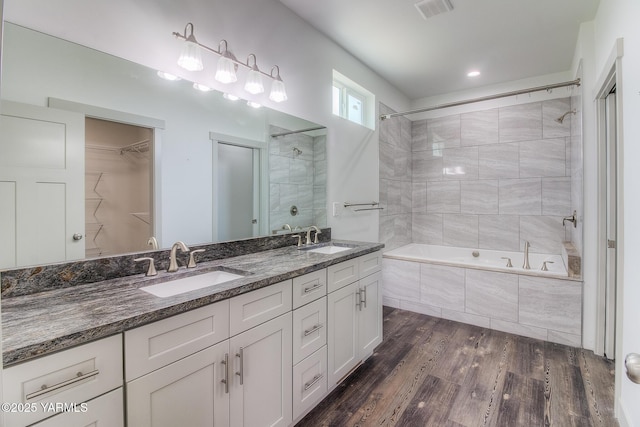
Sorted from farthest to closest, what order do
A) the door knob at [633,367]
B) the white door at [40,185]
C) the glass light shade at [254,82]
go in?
the glass light shade at [254,82], the white door at [40,185], the door knob at [633,367]

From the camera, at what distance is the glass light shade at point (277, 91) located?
218 centimetres

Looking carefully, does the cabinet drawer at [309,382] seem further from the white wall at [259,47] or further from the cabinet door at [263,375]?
the white wall at [259,47]

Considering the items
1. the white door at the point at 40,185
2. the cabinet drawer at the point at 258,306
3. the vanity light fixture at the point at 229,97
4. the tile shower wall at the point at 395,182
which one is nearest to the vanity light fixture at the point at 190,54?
the vanity light fixture at the point at 229,97

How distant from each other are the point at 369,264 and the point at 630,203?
149cm

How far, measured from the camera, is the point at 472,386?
6.71 feet

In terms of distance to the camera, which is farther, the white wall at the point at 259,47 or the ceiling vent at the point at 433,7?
the ceiling vent at the point at 433,7

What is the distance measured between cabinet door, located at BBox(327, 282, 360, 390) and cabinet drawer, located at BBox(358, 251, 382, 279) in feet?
0.42

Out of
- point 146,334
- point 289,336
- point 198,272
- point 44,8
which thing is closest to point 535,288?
point 289,336

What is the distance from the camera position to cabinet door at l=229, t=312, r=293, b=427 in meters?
1.31

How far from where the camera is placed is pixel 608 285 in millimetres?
2336

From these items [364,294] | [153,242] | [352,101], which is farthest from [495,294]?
[153,242]

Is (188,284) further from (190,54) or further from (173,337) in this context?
(190,54)

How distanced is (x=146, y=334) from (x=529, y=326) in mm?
3137

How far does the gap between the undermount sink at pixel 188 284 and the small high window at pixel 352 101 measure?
6.48ft
